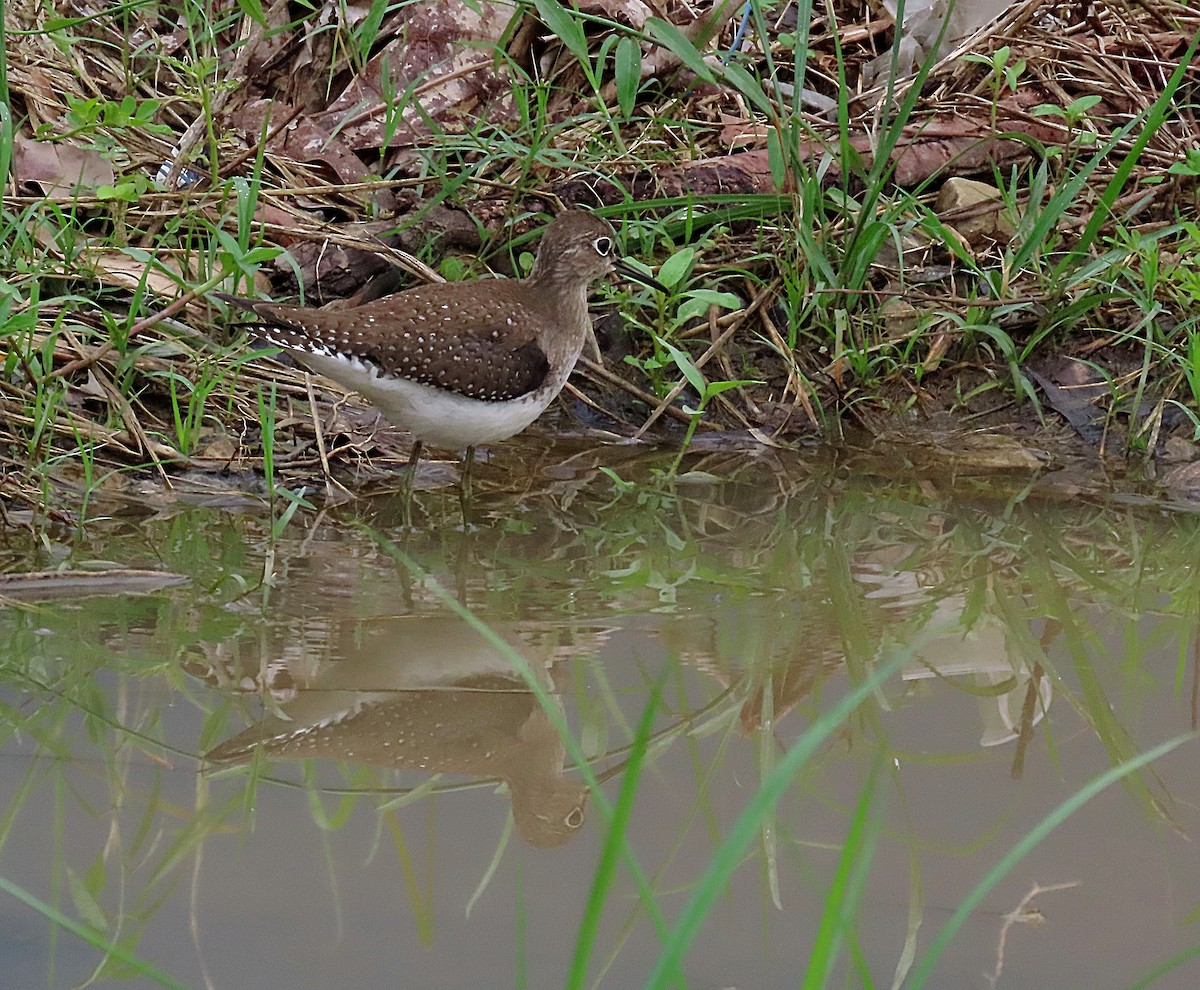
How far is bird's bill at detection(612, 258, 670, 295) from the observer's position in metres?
6.09

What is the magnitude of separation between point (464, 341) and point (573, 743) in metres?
3.30

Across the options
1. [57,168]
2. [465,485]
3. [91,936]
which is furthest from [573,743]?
[57,168]

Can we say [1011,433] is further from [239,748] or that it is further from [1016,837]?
[239,748]

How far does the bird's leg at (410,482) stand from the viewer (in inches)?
Answer: 204

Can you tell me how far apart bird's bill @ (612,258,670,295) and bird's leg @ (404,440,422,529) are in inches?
47.7

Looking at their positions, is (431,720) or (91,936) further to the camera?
(431,720)

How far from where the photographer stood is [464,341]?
17.7 ft

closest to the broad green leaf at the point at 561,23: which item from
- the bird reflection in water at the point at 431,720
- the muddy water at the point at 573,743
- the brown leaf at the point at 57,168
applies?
the muddy water at the point at 573,743

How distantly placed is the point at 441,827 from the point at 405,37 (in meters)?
5.10

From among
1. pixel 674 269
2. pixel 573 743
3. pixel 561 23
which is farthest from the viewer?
pixel 674 269

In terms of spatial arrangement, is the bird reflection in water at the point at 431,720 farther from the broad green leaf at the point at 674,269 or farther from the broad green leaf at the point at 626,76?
the broad green leaf at the point at 626,76

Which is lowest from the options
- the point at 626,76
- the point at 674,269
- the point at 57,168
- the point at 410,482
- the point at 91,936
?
the point at 410,482

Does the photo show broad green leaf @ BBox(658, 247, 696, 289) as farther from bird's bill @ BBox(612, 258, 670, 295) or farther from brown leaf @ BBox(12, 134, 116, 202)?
brown leaf @ BBox(12, 134, 116, 202)

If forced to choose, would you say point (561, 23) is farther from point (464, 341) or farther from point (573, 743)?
point (573, 743)
